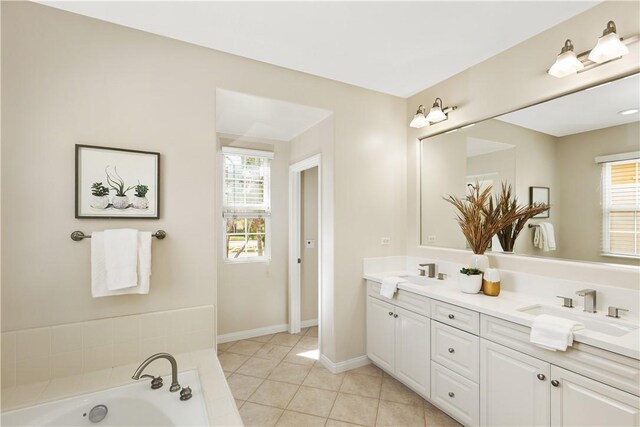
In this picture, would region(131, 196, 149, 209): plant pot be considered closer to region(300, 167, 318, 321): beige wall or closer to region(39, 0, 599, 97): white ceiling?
region(39, 0, 599, 97): white ceiling

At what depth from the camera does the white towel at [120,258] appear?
1766 mm

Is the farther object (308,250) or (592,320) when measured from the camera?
(308,250)

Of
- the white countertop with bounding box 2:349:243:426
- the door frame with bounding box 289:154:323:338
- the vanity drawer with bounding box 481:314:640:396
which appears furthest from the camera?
the door frame with bounding box 289:154:323:338

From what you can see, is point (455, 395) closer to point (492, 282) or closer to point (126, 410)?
point (492, 282)

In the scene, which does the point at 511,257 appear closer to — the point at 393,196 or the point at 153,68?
the point at 393,196

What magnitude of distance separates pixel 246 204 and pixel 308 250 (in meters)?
1.00

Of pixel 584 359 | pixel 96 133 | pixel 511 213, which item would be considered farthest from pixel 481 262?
pixel 96 133

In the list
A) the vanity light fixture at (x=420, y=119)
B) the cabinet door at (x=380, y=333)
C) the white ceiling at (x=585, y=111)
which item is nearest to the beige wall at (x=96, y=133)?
the vanity light fixture at (x=420, y=119)

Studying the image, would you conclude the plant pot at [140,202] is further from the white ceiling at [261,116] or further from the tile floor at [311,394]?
the tile floor at [311,394]

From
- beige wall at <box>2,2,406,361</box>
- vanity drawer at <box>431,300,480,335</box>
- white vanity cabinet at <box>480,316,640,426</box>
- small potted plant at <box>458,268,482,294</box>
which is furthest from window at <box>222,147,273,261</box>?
white vanity cabinet at <box>480,316,640,426</box>

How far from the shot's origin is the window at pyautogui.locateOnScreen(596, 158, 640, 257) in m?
1.69

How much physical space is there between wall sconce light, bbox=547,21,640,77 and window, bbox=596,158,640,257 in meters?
0.59

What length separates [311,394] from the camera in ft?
8.04

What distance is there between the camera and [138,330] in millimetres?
1919
